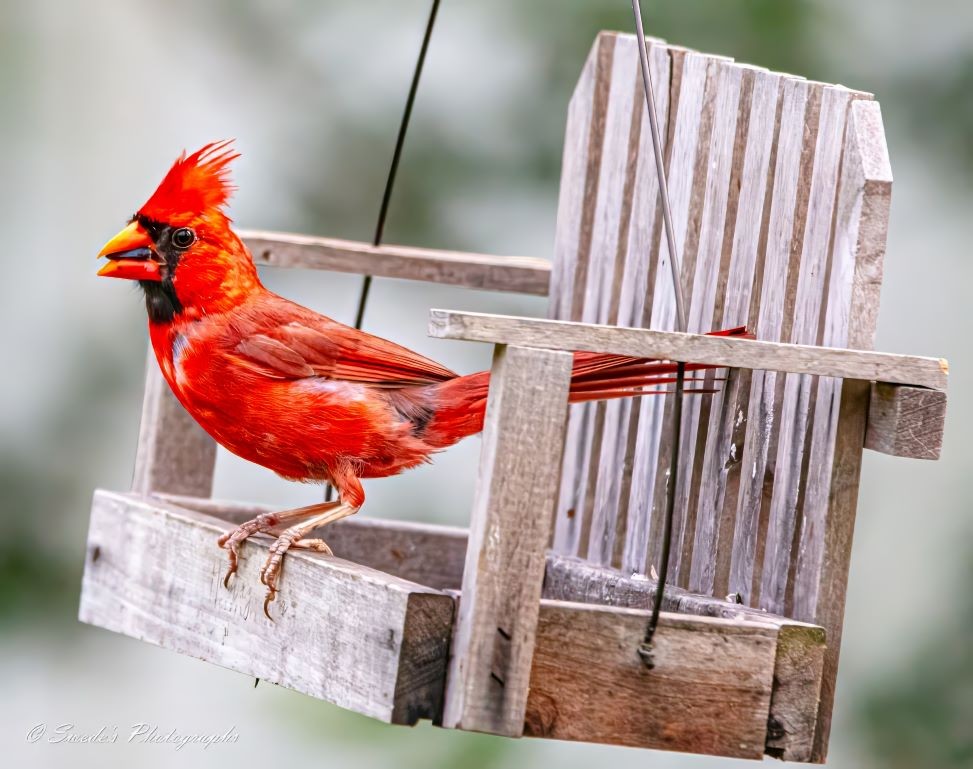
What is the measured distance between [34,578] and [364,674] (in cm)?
330

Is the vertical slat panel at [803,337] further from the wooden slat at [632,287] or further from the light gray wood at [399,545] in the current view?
the light gray wood at [399,545]

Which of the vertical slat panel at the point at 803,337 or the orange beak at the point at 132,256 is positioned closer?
the vertical slat panel at the point at 803,337

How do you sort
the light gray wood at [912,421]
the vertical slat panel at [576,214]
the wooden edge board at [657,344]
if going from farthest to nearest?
the vertical slat panel at [576,214] < the light gray wood at [912,421] < the wooden edge board at [657,344]

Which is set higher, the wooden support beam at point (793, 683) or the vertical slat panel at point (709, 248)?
the vertical slat panel at point (709, 248)

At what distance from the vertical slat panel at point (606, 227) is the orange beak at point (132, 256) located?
39.9 inches

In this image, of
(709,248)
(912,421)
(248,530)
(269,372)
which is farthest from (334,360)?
(912,421)

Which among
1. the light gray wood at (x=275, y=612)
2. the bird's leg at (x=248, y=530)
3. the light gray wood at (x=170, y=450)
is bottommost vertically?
the light gray wood at (x=275, y=612)

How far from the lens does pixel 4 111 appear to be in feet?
18.6

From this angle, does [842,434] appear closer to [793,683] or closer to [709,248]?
[793,683]

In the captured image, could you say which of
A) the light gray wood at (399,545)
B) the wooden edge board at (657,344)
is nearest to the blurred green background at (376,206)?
the light gray wood at (399,545)

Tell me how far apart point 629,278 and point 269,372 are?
2.78 ft

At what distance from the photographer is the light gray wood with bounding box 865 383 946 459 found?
241 centimetres

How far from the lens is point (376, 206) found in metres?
5.66

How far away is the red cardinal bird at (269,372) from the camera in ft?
9.30
